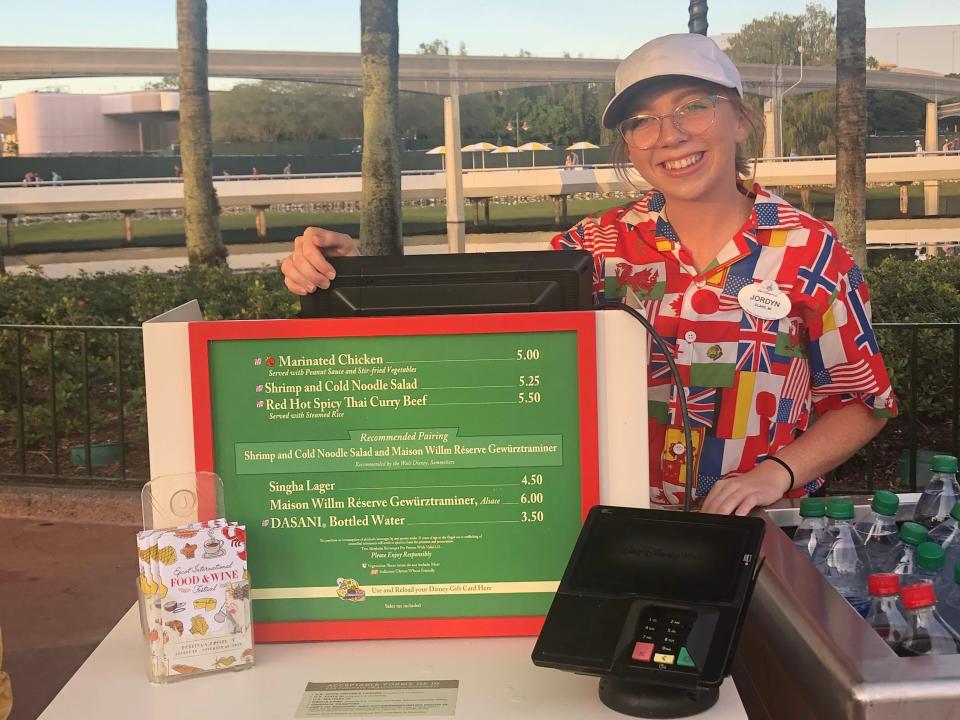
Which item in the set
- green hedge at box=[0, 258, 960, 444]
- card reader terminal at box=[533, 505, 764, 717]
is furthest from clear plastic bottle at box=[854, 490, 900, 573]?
green hedge at box=[0, 258, 960, 444]

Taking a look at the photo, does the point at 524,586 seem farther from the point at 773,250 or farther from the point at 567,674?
the point at 773,250

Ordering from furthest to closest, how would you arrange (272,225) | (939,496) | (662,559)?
(272,225) < (939,496) < (662,559)

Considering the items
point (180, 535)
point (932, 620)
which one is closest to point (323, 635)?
point (180, 535)

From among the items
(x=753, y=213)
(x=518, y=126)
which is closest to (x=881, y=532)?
(x=753, y=213)

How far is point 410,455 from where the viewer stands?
1.37 metres

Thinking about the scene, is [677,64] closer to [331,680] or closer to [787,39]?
[331,680]

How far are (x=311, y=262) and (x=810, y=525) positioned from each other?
0.81 m

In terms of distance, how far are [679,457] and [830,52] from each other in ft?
17.0

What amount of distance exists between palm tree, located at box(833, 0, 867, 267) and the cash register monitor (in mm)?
5466

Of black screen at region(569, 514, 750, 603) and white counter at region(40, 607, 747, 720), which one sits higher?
black screen at region(569, 514, 750, 603)

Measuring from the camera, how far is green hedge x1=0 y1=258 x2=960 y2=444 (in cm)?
553

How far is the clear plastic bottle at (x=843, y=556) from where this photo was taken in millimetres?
1475

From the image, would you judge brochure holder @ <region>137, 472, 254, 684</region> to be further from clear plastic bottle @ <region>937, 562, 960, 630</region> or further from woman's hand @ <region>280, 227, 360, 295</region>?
clear plastic bottle @ <region>937, 562, 960, 630</region>

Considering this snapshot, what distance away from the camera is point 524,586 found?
4.55 feet
